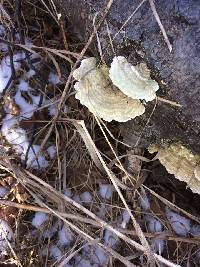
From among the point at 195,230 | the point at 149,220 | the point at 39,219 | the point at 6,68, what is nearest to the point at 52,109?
the point at 6,68

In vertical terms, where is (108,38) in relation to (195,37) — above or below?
below

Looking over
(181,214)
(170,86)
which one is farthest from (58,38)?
(181,214)

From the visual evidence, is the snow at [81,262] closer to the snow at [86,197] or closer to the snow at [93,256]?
the snow at [93,256]

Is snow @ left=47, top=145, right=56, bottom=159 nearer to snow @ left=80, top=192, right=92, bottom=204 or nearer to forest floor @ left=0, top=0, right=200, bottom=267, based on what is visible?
forest floor @ left=0, top=0, right=200, bottom=267

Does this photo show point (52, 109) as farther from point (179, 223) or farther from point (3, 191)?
point (179, 223)

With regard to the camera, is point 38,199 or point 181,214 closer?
point 38,199

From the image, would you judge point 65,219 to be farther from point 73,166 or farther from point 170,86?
point 170,86
